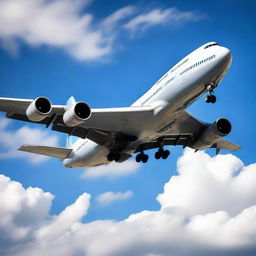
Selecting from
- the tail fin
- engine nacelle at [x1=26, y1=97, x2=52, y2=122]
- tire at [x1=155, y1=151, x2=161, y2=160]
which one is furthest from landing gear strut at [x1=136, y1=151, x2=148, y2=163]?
engine nacelle at [x1=26, y1=97, x2=52, y2=122]

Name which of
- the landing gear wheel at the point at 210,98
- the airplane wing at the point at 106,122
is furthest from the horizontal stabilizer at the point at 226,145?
the landing gear wheel at the point at 210,98

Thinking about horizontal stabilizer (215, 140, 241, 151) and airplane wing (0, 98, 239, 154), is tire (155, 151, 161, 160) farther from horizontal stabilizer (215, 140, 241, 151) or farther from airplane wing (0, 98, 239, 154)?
horizontal stabilizer (215, 140, 241, 151)

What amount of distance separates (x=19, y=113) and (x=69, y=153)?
6957 millimetres

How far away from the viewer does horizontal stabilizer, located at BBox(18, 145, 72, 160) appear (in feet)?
104

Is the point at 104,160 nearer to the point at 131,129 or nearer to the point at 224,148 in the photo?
the point at 131,129

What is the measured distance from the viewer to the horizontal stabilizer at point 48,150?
31.7 m

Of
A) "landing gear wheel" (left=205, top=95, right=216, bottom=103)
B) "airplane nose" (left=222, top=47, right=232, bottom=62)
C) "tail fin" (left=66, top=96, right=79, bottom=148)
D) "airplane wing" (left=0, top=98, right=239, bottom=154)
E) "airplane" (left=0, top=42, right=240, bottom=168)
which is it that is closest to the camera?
"airplane nose" (left=222, top=47, right=232, bottom=62)

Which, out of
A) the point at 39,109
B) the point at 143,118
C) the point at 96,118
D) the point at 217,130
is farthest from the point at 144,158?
the point at 39,109

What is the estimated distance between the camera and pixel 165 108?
2719cm

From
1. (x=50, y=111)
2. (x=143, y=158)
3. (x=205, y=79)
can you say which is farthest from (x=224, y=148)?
(x=50, y=111)

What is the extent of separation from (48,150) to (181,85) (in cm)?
1169

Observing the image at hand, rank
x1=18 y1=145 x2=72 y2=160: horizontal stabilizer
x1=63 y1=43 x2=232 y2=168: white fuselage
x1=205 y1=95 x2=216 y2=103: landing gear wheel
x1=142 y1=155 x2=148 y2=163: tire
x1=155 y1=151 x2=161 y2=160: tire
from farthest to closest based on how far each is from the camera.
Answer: x1=155 y1=151 x2=161 y2=160: tire < x1=142 y1=155 x2=148 y2=163: tire < x1=18 y1=145 x2=72 y2=160: horizontal stabilizer < x1=205 y1=95 x2=216 y2=103: landing gear wheel < x1=63 y1=43 x2=232 y2=168: white fuselage

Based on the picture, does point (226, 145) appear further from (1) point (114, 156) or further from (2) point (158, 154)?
(1) point (114, 156)

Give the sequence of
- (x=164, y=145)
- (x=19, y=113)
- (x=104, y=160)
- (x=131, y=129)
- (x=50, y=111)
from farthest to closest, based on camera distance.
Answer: (x=164, y=145) < (x=104, y=160) < (x=131, y=129) < (x=19, y=113) < (x=50, y=111)
